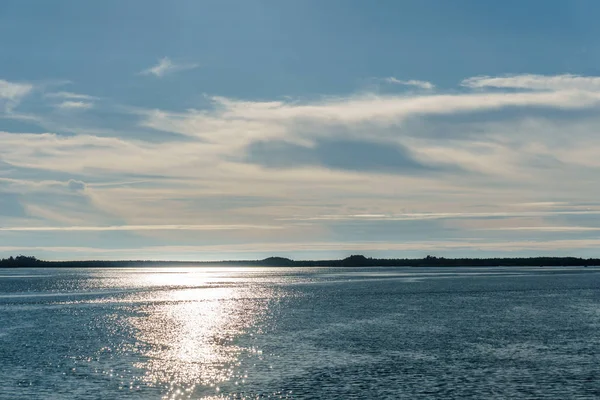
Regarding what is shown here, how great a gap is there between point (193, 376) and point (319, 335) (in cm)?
2186

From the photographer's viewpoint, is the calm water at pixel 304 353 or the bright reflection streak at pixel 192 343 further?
the bright reflection streak at pixel 192 343

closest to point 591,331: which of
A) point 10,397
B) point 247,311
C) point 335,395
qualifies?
point 335,395

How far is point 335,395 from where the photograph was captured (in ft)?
119

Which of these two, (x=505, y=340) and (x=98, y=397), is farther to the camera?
(x=505, y=340)

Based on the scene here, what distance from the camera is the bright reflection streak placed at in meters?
40.8

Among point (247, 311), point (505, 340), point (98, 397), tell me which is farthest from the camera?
point (247, 311)

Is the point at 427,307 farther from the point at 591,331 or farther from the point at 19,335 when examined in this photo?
the point at 19,335

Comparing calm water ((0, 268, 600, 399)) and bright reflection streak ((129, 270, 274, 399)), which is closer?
calm water ((0, 268, 600, 399))

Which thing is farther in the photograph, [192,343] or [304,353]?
[192,343]

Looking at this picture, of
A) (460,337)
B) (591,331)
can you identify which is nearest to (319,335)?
(460,337)

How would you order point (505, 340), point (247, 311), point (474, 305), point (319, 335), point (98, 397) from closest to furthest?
point (98, 397) < point (505, 340) < point (319, 335) < point (247, 311) < point (474, 305)

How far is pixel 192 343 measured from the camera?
5797cm

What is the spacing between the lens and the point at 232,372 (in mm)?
43375

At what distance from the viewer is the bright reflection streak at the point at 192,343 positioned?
1607 inches
